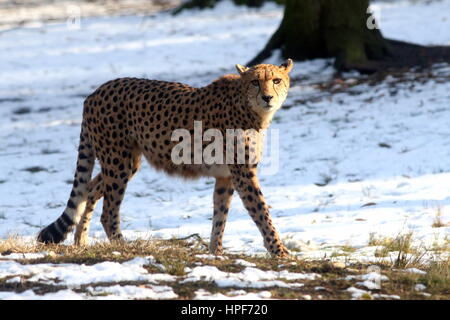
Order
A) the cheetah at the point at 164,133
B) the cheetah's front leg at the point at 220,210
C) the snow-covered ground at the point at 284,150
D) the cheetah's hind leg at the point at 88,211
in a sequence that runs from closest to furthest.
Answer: the cheetah at the point at 164,133, the cheetah's front leg at the point at 220,210, the cheetah's hind leg at the point at 88,211, the snow-covered ground at the point at 284,150

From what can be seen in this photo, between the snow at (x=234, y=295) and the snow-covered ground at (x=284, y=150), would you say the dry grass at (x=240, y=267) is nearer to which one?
the snow at (x=234, y=295)

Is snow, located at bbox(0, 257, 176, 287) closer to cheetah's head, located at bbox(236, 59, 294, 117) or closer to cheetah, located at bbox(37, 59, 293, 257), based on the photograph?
cheetah, located at bbox(37, 59, 293, 257)

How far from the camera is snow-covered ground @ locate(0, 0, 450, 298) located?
7836mm

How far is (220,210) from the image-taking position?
672 cm

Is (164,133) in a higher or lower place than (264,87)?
lower

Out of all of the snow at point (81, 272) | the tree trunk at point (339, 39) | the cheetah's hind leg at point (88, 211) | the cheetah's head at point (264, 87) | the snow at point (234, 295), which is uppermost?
the tree trunk at point (339, 39)

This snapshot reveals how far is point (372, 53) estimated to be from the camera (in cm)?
1378

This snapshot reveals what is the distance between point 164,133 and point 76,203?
3.41 feet

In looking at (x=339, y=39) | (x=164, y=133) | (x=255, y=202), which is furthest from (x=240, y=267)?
(x=339, y=39)

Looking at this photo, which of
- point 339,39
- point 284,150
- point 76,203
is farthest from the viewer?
point 339,39

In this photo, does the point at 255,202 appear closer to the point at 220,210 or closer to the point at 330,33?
the point at 220,210

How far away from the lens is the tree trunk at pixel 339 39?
1343cm

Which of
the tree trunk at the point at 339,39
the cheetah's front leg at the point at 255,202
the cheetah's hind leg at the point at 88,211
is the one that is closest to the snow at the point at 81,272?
the cheetah's front leg at the point at 255,202

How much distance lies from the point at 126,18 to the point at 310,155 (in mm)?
14444
